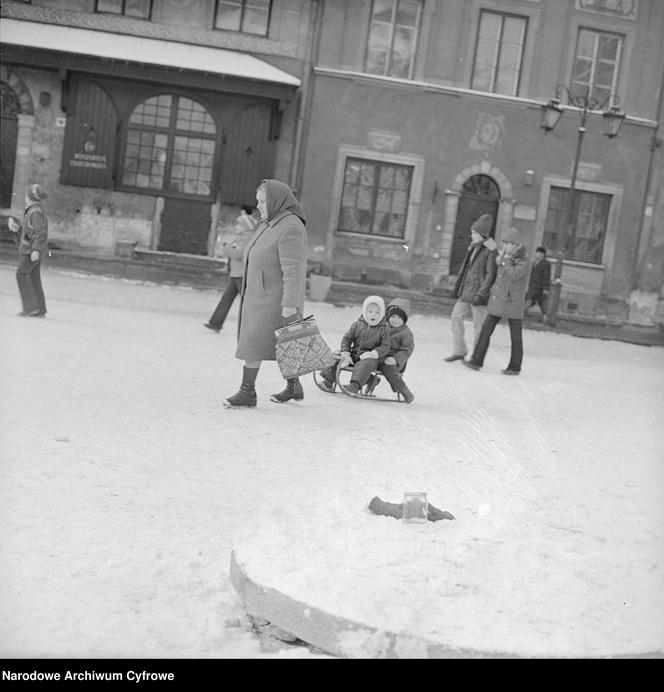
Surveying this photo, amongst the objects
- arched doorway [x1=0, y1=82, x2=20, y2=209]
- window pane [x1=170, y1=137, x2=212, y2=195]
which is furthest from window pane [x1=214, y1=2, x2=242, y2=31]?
arched doorway [x1=0, y1=82, x2=20, y2=209]

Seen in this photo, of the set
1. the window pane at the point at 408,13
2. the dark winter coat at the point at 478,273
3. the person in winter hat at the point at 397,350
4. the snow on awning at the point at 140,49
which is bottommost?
the person in winter hat at the point at 397,350

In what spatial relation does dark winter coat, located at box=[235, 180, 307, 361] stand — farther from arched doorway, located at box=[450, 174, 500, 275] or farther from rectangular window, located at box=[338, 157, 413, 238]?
arched doorway, located at box=[450, 174, 500, 275]

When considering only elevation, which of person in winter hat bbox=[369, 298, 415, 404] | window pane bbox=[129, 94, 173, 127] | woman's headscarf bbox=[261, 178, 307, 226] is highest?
window pane bbox=[129, 94, 173, 127]

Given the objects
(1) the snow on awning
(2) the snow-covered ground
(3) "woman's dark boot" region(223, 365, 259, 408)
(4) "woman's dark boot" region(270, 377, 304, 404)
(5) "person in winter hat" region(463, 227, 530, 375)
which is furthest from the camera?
(1) the snow on awning

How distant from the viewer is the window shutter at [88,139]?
2152 centimetres

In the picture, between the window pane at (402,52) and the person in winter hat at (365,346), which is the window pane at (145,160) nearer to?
the window pane at (402,52)

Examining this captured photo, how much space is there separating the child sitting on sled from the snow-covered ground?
1.13 ft

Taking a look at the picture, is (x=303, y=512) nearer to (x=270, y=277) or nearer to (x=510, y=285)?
(x=270, y=277)

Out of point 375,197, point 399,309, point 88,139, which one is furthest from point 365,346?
point 88,139

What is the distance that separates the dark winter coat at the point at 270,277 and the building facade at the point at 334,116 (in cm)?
1386

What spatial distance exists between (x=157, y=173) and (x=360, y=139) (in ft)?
12.5

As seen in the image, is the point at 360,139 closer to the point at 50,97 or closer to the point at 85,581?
the point at 50,97

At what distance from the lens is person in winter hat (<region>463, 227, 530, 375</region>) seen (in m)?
11.5

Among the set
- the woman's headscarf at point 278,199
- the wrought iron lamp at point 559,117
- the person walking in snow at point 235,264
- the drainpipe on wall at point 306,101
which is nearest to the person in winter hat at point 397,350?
the woman's headscarf at point 278,199
